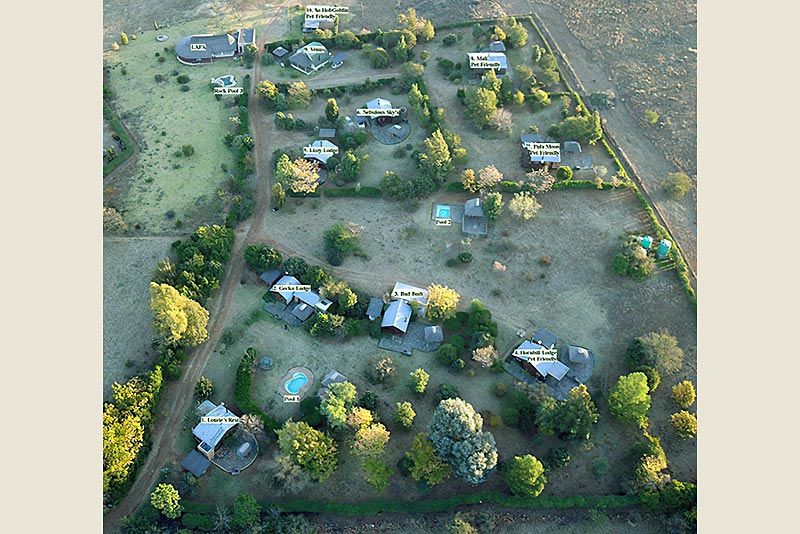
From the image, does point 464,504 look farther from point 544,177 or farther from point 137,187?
point 137,187

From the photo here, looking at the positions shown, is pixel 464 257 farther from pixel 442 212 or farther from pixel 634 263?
pixel 634 263

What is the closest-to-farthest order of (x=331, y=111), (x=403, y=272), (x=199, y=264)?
1. (x=199, y=264)
2. (x=403, y=272)
3. (x=331, y=111)

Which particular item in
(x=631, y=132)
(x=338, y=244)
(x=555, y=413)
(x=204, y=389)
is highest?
(x=631, y=132)

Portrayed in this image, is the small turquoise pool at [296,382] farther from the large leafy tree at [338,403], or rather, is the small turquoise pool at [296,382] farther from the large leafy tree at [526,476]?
the large leafy tree at [526,476]

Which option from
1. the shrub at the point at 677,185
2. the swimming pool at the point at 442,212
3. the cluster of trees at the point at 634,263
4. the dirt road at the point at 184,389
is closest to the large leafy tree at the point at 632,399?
the cluster of trees at the point at 634,263

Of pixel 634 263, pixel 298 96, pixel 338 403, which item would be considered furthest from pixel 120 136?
pixel 634 263

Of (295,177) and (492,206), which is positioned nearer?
(492,206)
